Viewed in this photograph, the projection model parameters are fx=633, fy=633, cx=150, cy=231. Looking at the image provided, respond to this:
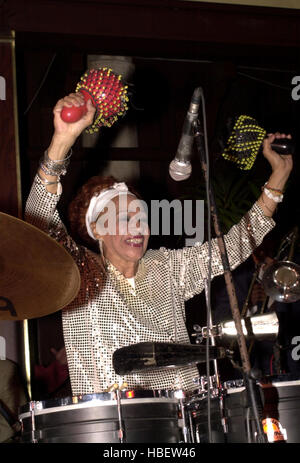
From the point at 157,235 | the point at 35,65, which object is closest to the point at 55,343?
the point at 157,235

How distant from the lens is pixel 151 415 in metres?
1.66

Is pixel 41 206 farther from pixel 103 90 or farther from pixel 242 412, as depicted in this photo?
pixel 242 412

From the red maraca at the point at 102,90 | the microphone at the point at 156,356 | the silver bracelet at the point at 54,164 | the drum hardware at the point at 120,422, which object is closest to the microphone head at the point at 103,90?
the red maraca at the point at 102,90

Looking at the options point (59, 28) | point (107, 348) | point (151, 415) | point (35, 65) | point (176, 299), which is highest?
point (35, 65)

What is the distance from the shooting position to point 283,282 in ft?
6.95

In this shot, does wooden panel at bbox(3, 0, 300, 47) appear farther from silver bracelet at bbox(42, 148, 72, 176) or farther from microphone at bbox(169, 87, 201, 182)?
microphone at bbox(169, 87, 201, 182)

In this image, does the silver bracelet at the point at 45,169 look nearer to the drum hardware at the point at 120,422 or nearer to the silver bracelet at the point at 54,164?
the silver bracelet at the point at 54,164

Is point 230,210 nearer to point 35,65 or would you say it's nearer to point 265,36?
point 265,36

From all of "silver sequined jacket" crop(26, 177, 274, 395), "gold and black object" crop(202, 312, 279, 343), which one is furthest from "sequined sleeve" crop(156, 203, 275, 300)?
"gold and black object" crop(202, 312, 279, 343)

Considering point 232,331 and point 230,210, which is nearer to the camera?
point 232,331

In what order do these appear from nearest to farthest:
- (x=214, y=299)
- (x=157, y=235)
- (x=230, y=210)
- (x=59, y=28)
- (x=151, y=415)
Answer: (x=151, y=415) < (x=59, y=28) < (x=230, y=210) < (x=214, y=299) < (x=157, y=235)

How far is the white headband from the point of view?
2.32 meters

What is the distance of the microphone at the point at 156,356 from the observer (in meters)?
1.54

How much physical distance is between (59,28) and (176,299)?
164 centimetres
